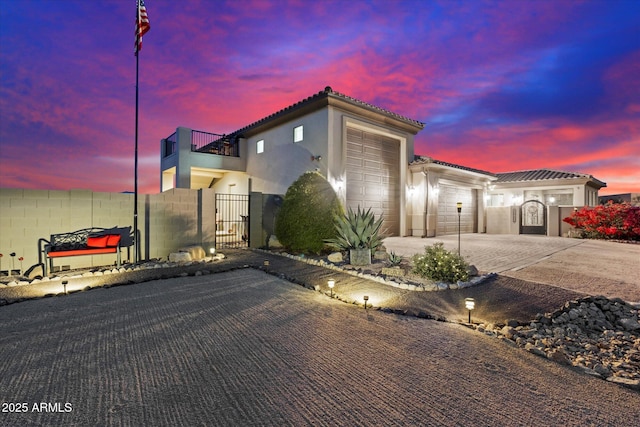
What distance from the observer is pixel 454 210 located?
17.0 m

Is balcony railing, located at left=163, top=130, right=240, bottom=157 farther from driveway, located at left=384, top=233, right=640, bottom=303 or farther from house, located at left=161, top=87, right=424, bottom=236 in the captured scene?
driveway, located at left=384, top=233, right=640, bottom=303

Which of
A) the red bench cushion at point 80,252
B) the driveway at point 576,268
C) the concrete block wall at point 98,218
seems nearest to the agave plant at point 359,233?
the driveway at point 576,268

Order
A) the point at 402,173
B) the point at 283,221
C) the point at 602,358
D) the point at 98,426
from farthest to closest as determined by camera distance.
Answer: the point at 402,173 < the point at 283,221 < the point at 602,358 < the point at 98,426

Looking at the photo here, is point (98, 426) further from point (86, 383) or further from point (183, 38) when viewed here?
point (183, 38)

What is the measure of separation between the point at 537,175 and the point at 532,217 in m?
5.20

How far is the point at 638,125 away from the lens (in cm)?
1295

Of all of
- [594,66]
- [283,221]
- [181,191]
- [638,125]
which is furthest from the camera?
[638,125]

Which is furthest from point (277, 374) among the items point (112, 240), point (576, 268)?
point (576, 268)

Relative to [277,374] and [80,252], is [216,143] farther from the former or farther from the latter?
[277,374]

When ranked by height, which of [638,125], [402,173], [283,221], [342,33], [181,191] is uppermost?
[342,33]

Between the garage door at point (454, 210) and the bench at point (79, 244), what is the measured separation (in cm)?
1473

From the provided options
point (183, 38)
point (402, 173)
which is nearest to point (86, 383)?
point (183, 38)

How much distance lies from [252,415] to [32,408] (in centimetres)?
154

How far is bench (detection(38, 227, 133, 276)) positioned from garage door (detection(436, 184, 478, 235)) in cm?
1473
